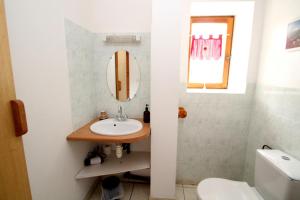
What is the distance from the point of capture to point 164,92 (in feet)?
4.49

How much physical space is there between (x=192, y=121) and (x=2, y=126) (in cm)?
156

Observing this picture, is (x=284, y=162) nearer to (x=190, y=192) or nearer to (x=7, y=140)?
(x=190, y=192)

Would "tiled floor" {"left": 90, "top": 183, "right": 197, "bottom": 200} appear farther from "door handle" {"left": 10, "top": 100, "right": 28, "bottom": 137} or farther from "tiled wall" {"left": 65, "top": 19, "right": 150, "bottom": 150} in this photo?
"door handle" {"left": 10, "top": 100, "right": 28, "bottom": 137}

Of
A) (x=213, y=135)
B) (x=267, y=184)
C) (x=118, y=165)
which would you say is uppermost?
(x=213, y=135)

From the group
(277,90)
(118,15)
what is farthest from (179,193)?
(118,15)

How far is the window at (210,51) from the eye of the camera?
1747 mm

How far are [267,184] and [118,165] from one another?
1.29 meters

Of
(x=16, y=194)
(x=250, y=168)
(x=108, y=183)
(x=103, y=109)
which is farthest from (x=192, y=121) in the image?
(x=16, y=194)

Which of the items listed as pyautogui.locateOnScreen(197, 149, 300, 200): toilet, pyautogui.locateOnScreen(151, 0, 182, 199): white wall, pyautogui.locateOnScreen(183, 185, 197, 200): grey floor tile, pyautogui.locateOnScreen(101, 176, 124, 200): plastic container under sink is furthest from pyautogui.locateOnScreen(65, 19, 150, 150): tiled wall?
pyautogui.locateOnScreen(197, 149, 300, 200): toilet

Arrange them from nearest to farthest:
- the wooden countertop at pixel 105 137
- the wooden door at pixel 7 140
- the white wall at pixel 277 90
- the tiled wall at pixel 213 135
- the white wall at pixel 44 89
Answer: the wooden door at pixel 7 140
the white wall at pixel 44 89
the white wall at pixel 277 90
the wooden countertop at pixel 105 137
the tiled wall at pixel 213 135

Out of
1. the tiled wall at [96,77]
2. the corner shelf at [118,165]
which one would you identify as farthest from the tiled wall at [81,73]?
the corner shelf at [118,165]

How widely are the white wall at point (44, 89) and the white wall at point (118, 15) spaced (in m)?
0.51

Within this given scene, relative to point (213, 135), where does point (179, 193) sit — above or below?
below

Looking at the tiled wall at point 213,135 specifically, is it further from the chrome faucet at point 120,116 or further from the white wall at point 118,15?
the white wall at point 118,15
